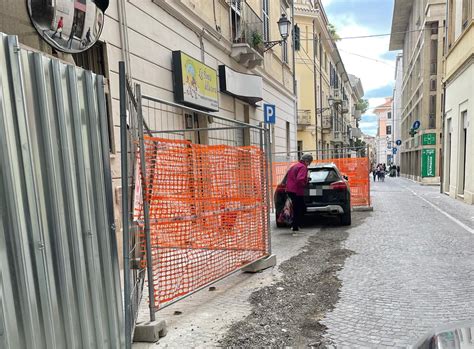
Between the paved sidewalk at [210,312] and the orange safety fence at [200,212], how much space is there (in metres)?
0.24

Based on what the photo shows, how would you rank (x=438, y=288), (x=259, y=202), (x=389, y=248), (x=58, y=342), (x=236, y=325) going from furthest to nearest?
(x=389, y=248), (x=259, y=202), (x=438, y=288), (x=236, y=325), (x=58, y=342)

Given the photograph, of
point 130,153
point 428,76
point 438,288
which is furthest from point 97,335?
point 428,76

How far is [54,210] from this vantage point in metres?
2.10

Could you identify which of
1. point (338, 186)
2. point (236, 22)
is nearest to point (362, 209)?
point (338, 186)

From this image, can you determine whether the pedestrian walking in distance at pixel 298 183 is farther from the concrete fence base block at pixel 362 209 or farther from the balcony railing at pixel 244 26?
the balcony railing at pixel 244 26

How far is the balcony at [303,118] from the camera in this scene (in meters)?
27.6

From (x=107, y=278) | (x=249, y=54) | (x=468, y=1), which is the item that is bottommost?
(x=107, y=278)

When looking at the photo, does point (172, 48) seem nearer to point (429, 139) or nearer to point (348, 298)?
point (348, 298)

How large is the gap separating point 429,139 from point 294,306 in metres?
28.6

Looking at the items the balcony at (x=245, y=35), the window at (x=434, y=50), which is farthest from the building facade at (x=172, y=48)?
the window at (x=434, y=50)

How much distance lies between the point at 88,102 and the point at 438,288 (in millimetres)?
4372

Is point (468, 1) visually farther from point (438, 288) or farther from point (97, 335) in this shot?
point (97, 335)

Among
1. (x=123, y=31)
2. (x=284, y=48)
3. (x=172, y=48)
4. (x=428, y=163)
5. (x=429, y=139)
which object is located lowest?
(x=428, y=163)

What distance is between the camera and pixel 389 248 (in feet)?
21.0
